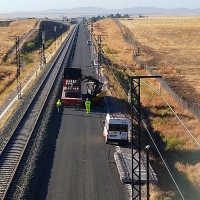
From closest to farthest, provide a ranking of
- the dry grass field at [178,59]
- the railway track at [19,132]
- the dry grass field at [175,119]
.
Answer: the railway track at [19,132]
the dry grass field at [175,119]
the dry grass field at [178,59]

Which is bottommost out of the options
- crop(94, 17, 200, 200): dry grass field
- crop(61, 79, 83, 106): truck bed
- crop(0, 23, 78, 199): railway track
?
crop(94, 17, 200, 200): dry grass field

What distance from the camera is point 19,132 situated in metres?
27.7

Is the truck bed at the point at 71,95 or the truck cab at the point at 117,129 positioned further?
→ the truck bed at the point at 71,95

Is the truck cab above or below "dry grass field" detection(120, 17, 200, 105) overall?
above

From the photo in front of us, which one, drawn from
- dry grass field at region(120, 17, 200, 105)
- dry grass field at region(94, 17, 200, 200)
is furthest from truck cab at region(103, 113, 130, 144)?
dry grass field at region(120, 17, 200, 105)

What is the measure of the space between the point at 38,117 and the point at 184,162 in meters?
11.1

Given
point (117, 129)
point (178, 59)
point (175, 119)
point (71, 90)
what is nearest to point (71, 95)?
point (71, 90)

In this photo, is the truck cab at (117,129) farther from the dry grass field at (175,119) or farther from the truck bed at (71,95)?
the truck bed at (71,95)

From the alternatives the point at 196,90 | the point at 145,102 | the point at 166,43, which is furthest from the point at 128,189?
the point at 166,43

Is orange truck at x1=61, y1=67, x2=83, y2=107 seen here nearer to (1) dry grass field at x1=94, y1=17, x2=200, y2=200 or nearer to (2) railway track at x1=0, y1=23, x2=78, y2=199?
(2) railway track at x1=0, y1=23, x2=78, y2=199

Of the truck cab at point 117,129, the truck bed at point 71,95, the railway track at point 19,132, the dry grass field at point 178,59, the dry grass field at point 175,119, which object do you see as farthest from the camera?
the dry grass field at point 178,59

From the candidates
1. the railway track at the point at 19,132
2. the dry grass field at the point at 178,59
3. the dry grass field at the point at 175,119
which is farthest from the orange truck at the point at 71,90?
the dry grass field at the point at 178,59

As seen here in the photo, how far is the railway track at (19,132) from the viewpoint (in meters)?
20.8

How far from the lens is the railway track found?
820 inches
